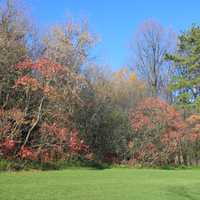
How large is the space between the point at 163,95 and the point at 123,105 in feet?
38.0

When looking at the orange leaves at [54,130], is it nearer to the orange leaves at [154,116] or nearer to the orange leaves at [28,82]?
the orange leaves at [28,82]

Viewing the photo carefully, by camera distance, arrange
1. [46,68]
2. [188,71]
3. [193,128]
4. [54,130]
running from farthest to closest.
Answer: [188,71] < [193,128] < [54,130] < [46,68]

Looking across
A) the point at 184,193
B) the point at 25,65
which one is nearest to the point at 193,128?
the point at 25,65

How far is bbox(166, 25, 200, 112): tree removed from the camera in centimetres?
3762

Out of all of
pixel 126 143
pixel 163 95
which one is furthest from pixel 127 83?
pixel 126 143

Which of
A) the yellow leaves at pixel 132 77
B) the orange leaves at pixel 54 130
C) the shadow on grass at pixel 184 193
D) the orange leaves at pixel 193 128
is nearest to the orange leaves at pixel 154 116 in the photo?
the orange leaves at pixel 193 128

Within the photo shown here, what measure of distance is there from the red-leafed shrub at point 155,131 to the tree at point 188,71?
4713 mm

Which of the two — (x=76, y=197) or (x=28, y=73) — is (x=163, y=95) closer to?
(x=28, y=73)

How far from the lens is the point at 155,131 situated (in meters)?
32.4

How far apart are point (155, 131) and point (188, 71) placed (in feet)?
31.7

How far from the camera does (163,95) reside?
Result: 158 ft

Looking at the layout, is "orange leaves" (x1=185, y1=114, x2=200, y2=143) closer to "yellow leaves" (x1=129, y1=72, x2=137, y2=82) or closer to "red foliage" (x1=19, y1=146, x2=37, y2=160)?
"yellow leaves" (x1=129, y1=72, x2=137, y2=82)

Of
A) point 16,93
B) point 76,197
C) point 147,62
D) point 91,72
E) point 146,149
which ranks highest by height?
point 147,62

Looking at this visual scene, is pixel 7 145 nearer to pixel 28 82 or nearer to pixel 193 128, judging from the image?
pixel 28 82
